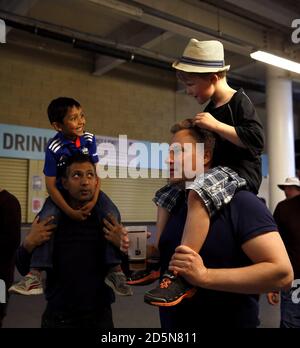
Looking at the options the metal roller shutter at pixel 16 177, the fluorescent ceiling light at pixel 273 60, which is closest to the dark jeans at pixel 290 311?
the fluorescent ceiling light at pixel 273 60

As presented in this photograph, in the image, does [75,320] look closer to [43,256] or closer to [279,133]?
[43,256]

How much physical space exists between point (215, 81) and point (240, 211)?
53 centimetres

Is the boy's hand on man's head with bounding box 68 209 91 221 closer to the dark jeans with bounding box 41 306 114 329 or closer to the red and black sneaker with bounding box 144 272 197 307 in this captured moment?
the dark jeans with bounding box 41 306 114 329

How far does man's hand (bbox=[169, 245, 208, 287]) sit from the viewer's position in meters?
1.08

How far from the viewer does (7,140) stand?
17.9ft

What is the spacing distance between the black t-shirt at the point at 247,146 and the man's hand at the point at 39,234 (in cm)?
73

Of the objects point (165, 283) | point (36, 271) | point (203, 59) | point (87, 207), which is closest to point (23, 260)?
point (36, 271)

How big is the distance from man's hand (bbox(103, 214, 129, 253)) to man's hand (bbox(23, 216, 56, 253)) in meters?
0.22

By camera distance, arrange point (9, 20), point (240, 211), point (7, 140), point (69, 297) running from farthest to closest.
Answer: point (7, 140), point (9, 20), point (69, 297), point (240, 211)

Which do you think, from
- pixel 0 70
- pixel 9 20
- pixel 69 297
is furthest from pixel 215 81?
pixel 0 70

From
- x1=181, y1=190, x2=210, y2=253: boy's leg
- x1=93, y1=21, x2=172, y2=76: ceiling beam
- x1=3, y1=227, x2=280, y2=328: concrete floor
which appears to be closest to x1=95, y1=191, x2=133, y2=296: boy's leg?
x1=181, y1=190, x2=210, y2=253: boy's leg
